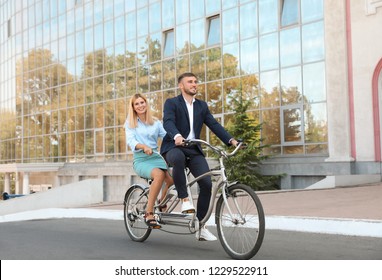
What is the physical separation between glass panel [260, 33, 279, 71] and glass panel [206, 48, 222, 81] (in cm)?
308

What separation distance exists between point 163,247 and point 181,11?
26603mm

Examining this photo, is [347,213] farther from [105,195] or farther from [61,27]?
[61,27]

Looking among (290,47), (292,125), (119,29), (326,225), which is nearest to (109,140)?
(119,29)

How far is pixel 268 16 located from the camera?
2619cm

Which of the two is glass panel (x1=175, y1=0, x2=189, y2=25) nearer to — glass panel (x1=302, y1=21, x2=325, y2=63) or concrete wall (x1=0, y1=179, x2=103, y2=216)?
glass panel (x1=302, y1=21, x2=325, y2=63)

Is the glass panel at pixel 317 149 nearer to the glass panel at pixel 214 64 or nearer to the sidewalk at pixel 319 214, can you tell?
the glass panel at pixel 214 64

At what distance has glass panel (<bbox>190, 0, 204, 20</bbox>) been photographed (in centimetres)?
3052

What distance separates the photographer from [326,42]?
74.5 ft

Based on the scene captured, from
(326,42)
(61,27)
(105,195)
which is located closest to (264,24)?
(326,42)

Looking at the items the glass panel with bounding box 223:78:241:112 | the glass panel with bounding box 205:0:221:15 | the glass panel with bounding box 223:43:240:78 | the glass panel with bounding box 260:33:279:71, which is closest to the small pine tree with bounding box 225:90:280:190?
the glass panel with bounding box 260:33:279:71

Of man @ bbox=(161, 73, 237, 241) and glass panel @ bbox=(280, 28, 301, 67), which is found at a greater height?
glass panel @ bbox=(280, 28, 301, 67)

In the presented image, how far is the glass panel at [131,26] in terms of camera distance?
3634cm

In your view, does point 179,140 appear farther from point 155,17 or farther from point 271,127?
point 155,17

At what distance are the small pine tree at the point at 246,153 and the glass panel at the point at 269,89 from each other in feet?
8.86
